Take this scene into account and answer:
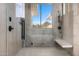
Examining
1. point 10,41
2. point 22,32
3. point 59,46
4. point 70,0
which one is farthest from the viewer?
point 22,32

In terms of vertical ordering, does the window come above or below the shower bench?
above

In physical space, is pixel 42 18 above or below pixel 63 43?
above

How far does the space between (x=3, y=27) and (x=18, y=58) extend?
1.71 feet

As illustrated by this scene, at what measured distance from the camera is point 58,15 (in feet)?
8.12

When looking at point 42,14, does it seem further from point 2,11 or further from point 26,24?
point 2,11

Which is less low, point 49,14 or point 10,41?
point 49,14

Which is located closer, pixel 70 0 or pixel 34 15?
pixel 70 0

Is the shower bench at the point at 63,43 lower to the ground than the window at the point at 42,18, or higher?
lower

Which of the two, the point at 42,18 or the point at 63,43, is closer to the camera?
the point at 63,43

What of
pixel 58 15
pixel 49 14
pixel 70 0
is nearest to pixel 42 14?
pixel 49 14

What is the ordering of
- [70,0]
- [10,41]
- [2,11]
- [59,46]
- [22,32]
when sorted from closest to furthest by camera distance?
[70,0], [2,11], [10,41], [59,46], [22,32]

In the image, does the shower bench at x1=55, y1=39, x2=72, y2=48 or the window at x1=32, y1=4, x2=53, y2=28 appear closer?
the shower bench at x1=55, y1=39, x2=72, y2=48

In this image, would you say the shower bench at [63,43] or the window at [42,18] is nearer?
the shower bench at [63,43]

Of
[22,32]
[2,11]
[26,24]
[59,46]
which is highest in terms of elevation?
[2,11]
